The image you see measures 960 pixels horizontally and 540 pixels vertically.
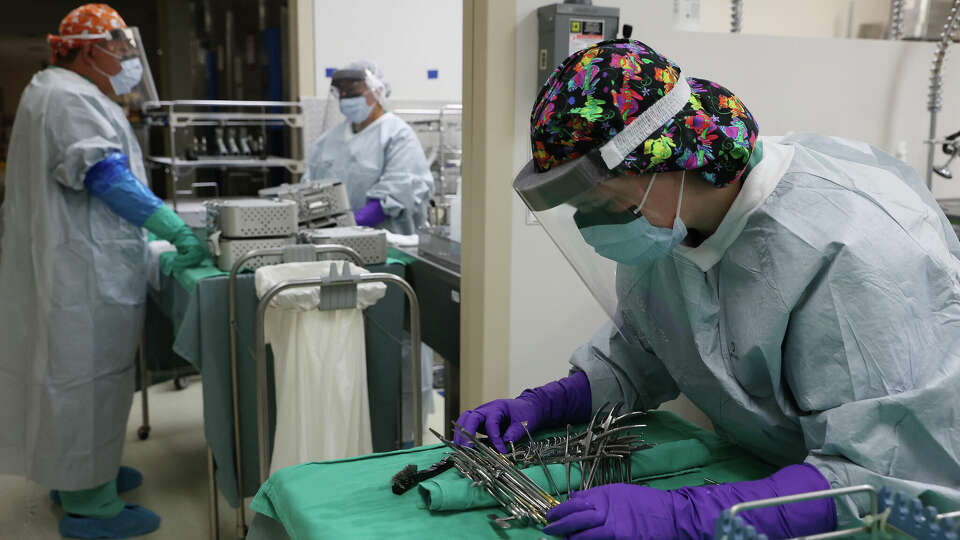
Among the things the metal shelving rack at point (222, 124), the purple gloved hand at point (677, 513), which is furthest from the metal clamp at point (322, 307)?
the metal shelving rack at point (222, 124)

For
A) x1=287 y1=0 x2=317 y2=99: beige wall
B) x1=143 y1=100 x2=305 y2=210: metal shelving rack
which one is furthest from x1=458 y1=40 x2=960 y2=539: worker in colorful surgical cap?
x1=287 y1=0 x2=317 y2=99: beige wall

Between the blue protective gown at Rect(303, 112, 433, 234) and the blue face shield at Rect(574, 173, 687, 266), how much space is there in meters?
2.39

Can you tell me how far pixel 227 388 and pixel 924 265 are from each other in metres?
2.04

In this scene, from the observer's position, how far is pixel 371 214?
350cm

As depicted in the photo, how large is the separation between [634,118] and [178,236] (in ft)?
6.88

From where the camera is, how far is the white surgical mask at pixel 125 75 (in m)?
2.77

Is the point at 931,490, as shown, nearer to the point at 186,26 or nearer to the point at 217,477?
the point at 217,477

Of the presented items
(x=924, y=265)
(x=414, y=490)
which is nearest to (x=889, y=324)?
(x=924, y=265)

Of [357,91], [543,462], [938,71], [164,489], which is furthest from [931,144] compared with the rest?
[164,489]

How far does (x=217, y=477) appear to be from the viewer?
2557 mm

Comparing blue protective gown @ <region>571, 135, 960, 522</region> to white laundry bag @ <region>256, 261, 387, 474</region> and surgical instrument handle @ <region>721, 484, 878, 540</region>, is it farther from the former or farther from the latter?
white laundry bag @ <region>256, 261, 387, 474</region>

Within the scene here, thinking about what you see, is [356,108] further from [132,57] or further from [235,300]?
[235,300]

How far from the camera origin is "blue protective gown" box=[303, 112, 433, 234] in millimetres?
3537

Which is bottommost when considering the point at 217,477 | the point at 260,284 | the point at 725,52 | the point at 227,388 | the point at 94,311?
the point at 217,477
